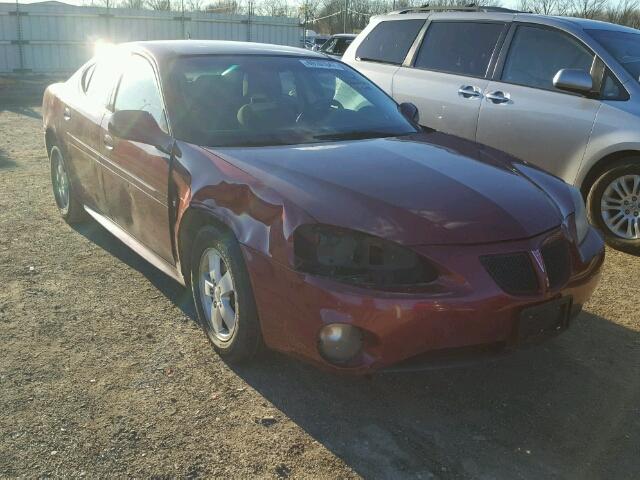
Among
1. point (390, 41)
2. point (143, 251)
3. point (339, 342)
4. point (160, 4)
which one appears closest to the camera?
point (339, 342)

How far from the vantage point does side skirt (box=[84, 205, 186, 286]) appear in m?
3.60

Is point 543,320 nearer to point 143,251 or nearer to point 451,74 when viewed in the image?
point 143,251

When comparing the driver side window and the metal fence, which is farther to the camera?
the metal fence

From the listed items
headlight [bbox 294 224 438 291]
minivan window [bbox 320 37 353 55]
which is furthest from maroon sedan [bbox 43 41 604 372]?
minivan window [bbox 320 37 353 55]

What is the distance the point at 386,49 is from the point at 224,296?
466 centimetres

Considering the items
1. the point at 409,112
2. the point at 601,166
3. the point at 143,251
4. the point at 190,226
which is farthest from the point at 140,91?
the point at 601,166

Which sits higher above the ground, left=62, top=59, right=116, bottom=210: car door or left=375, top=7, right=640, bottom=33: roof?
left=375, top=7, right=640, bottom=33: roof

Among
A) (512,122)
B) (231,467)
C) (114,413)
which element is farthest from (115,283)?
(512,122)

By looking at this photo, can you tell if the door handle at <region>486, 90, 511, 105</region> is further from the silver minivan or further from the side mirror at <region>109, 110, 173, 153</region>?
the side mirror at <region>109, 110, 173, 153</region>

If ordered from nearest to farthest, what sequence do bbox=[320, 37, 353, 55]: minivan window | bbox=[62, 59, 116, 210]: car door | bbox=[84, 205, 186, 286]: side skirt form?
bbox=[84, 205, 186, 286]: side skirt, bbox=[62, 59, 116, 210]: car door, bbox=[320, 37, 353, 55]: minivan window

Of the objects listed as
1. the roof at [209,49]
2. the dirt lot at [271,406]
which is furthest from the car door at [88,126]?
the dirt lot at [271,406]

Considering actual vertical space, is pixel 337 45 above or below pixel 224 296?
above

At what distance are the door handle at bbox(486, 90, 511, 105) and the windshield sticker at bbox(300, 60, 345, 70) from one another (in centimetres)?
178

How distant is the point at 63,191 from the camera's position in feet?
17.7
